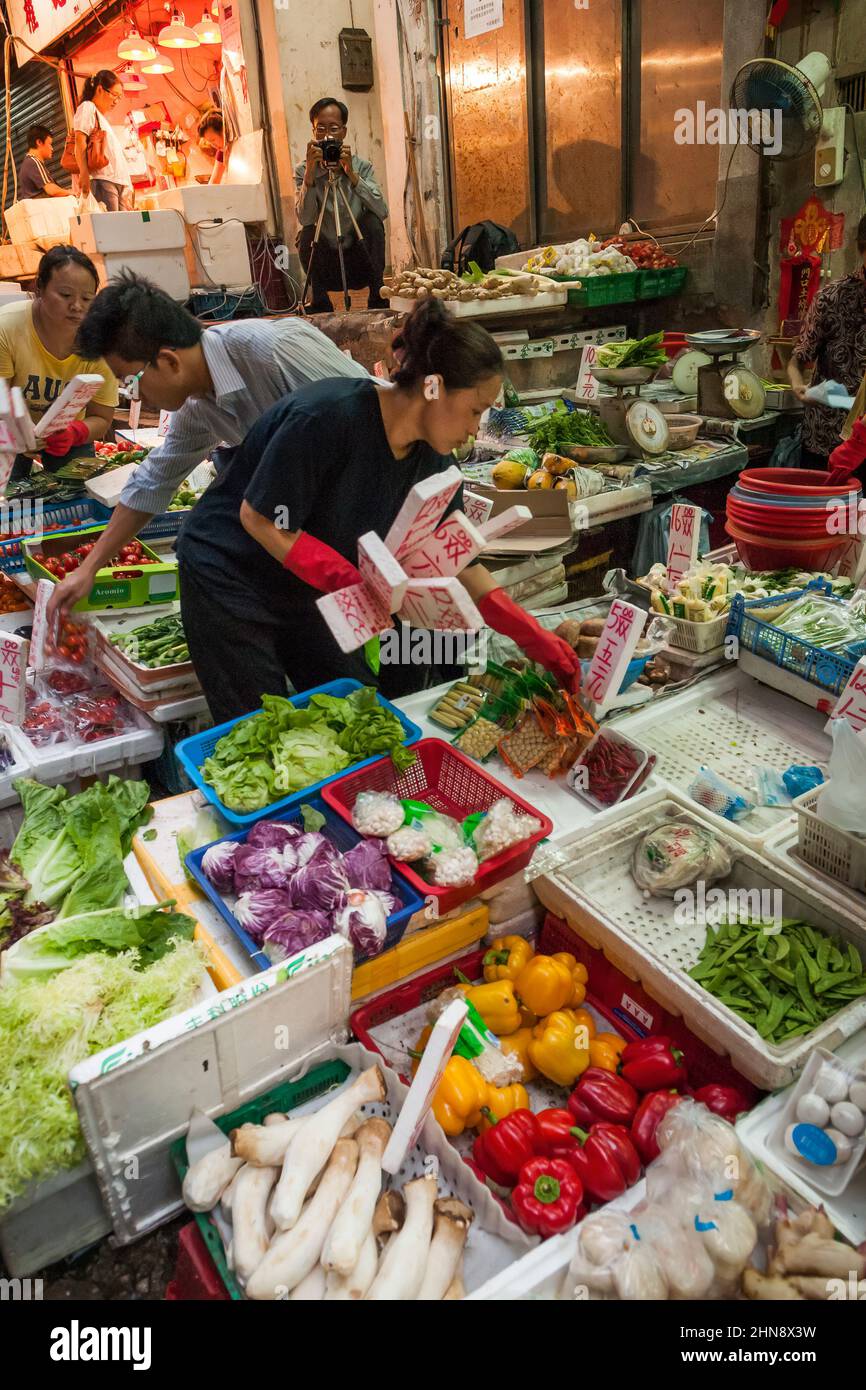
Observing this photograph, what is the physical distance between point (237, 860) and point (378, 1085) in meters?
0.68

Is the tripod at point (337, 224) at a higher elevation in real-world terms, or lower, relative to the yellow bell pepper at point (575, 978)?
higher

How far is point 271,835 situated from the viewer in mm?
2328

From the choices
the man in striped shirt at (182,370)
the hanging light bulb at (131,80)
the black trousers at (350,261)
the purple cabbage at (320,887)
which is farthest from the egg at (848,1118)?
the hanging light bulb at (131,80)

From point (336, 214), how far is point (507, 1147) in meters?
8.83

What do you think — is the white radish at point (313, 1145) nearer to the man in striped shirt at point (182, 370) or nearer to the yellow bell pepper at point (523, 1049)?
the yellow bell pepper at point (523, 1049)

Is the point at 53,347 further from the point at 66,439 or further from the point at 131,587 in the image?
the point at 131,587

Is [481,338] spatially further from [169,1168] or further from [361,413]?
[169,1168]

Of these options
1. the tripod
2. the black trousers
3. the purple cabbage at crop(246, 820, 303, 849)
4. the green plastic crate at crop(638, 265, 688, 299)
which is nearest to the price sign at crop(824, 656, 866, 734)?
the purple cabbage at crop(246, 820, 303, 849)

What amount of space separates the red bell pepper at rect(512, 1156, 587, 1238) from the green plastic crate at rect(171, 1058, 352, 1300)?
49cm

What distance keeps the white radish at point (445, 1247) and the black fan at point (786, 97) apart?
21.9 feet

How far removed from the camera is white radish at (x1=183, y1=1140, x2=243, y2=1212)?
5.64 feet

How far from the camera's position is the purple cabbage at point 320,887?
2135mm

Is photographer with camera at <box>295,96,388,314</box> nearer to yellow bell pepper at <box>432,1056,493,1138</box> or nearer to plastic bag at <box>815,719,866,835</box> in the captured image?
plastic bag at <box>815,719,866,835</box>
